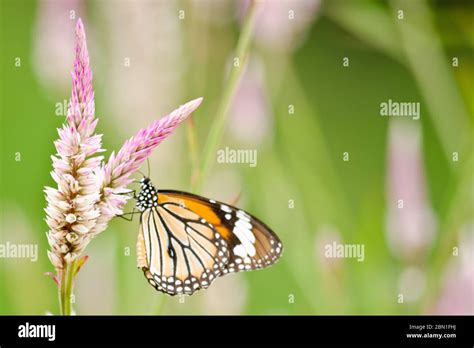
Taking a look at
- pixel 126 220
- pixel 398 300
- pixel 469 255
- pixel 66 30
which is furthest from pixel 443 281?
pixel 66 30

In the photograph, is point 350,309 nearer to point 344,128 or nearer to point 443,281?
point 443,281

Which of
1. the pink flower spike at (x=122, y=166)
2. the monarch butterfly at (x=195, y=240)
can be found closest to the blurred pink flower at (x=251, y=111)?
the monarch butterfly at (x=195, y=240)

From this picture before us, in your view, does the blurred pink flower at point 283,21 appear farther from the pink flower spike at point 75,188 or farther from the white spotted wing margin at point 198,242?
the pink flower spike at point 75,188

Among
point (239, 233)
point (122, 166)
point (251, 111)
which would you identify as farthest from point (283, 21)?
point (122, 166)

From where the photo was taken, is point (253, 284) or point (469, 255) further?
point (253, 284)

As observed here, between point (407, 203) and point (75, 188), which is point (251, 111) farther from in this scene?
point (75, 188)

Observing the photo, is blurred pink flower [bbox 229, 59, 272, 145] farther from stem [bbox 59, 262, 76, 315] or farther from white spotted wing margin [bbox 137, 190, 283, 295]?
stem [bbox 59, 262, 76, 315]

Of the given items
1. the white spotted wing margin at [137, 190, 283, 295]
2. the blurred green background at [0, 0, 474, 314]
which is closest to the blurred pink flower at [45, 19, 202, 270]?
→ the blurred green background at [0, 0, 474, 314]
